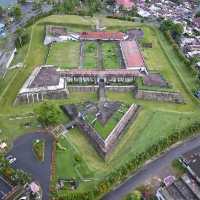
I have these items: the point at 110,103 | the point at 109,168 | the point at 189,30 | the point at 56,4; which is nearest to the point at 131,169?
the point at 109,168

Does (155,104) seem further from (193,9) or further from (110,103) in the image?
(193,9)

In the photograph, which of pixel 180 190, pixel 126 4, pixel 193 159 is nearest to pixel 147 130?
pixel 193 159

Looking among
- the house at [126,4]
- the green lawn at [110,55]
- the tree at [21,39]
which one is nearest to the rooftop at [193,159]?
the green lawn at [110,55]

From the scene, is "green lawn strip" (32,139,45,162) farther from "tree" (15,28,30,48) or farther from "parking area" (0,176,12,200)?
"tree" (15,28,30,48)

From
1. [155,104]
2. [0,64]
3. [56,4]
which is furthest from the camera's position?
[56,4]

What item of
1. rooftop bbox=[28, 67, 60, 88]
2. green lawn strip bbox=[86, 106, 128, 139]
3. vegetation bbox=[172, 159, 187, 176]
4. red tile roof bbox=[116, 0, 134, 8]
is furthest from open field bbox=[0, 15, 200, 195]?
red tile roof bbox=[116, 0, 134, 8]

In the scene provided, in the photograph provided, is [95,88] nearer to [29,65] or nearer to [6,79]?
[29,65]

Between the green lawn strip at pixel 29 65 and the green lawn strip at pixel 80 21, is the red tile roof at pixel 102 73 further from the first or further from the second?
the green lawn strip at pixel 80 21
